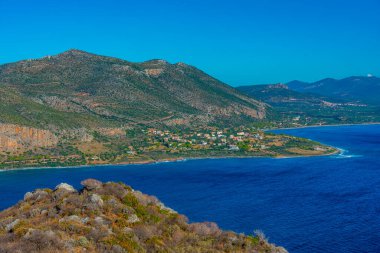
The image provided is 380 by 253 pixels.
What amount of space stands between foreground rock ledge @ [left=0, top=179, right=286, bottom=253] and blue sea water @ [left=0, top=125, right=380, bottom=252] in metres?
26.5

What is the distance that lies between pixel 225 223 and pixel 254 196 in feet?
64.7

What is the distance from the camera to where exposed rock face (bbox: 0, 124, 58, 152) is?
425 feet

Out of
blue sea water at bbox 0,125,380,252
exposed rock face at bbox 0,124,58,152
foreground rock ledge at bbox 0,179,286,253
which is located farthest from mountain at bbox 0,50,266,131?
foreground rock ledge at bbox 0,179,286,253

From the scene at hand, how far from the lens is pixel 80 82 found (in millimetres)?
197250

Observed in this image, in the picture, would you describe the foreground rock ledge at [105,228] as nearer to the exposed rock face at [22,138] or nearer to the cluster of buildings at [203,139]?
Answer: the exposed rock face at [22,138]

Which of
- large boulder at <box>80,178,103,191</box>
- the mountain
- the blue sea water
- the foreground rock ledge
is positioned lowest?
the blue sea water

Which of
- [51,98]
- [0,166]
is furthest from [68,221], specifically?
[51,98]

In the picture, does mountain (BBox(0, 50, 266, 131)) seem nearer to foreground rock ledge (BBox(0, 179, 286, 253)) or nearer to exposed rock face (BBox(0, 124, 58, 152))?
exposed rock face (BBox(0, 124, 58, 152))

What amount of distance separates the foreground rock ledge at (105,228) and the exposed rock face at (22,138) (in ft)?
301

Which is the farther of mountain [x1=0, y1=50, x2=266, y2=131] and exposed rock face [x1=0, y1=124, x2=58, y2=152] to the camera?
mountain [x1=0, y1=50, x2=266, y2=131]

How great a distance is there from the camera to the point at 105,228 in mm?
31500

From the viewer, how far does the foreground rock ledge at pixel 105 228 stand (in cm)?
2752

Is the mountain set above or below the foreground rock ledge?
above

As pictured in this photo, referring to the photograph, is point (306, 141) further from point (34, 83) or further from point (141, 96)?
point (34, 83)
